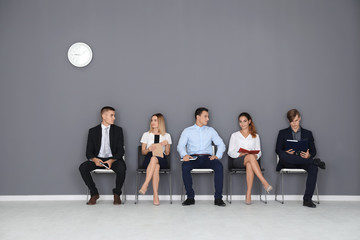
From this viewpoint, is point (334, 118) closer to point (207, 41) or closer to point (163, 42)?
point (207, 41)

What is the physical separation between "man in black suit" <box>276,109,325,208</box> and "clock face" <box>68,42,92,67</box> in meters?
2.97

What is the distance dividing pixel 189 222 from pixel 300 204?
1897 mm

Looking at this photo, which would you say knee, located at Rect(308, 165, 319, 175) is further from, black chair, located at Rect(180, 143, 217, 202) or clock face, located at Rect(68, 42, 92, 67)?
clock face, located at Rect(68, 42, 92, 67)

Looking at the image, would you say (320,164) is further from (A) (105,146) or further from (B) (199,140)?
(A) (105,146)

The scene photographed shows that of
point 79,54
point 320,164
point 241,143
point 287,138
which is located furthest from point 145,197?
point 320,164

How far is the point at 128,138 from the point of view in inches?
200

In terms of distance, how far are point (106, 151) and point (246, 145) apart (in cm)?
193

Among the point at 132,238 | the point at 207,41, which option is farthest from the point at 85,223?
the point at 207,41

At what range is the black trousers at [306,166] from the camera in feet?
14.7

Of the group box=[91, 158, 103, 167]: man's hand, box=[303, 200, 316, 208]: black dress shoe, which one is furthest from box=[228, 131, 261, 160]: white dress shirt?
box=[91, 158, 103, 167]: man's hand

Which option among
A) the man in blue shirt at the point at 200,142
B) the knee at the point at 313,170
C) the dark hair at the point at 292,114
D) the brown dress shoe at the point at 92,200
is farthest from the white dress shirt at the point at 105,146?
the knee at the point at 313,170

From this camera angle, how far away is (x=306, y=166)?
4605 millimetres

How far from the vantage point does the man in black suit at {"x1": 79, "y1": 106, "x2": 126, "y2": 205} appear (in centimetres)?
458

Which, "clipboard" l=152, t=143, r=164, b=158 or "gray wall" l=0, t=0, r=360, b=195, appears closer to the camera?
"clipboard" l=152, t=143, r=164, b=158
